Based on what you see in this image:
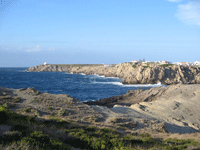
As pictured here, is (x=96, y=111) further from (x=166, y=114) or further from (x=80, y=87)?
(x=80, y=87)

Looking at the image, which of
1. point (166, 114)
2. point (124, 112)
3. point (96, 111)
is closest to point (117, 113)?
point (124, 112)

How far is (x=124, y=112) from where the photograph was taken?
23562mm

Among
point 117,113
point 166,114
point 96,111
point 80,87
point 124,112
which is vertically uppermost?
point 96,111

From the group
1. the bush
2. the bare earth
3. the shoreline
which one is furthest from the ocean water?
the bush

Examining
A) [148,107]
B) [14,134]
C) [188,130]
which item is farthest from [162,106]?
[14,134]

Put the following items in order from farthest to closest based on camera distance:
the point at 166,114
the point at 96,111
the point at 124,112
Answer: the point at 166,114, the point at 124,112, the point at 96,111

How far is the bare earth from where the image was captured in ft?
56.6

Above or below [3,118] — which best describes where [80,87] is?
below

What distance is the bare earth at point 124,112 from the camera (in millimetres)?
17250

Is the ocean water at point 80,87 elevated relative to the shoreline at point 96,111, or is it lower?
lower

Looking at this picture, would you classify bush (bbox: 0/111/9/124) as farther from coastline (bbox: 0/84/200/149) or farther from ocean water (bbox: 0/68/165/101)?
ocean water (bbox: 0/68/165/101)

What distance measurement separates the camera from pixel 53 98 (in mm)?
24156

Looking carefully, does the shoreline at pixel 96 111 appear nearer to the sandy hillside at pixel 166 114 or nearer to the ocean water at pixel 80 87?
the sandy hillside at pixel 166 114

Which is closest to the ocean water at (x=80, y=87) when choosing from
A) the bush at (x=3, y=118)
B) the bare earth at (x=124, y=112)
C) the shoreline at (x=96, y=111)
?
the shoreline at (x=96, y=111)
